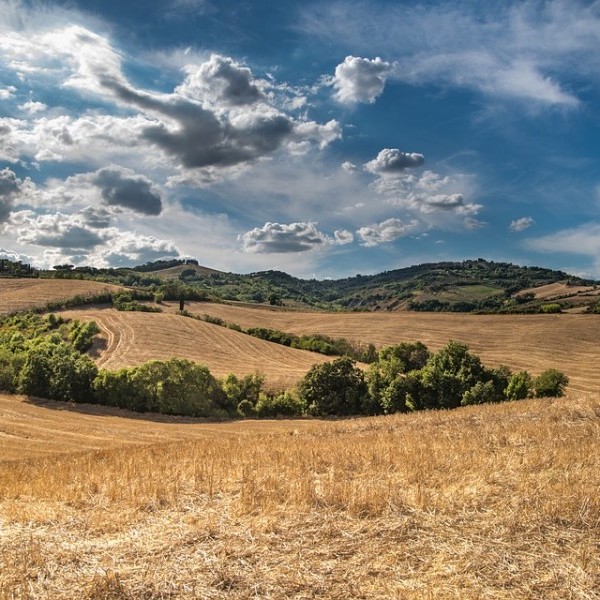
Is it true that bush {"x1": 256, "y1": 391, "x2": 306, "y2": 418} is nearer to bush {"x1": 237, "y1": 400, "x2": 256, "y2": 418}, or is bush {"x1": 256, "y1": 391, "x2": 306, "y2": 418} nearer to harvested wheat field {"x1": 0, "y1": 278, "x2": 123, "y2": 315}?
bush {"x1": 237, "y1": 400, "x2": 256, "y2": 418}

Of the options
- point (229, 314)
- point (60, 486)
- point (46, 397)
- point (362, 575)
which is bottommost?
point (46, 397)

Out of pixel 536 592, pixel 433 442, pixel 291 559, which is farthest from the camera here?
pixel 433 442

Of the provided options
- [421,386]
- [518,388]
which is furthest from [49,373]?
[518,388]

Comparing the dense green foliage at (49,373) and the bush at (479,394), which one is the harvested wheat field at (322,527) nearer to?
the bush at (479,394)

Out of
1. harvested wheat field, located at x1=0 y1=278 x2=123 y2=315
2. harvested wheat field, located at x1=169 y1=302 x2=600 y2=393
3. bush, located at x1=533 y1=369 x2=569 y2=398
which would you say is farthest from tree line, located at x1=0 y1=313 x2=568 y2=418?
harvested wheat field, located at x1=0 y1=278 x2=123 y2=315

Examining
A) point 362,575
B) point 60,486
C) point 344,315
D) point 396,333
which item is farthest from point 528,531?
point 344,315

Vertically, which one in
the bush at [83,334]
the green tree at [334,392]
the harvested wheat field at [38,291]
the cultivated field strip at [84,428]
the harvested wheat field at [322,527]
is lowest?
the cultivated field strip at [84,428]

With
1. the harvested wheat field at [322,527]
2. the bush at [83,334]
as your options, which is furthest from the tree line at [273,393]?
the harvested wheat field at [322,527]

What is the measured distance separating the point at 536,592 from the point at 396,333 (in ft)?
320

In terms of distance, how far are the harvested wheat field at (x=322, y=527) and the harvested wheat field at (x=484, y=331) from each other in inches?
2577

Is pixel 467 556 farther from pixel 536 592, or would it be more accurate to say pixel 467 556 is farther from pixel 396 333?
pixel 396 333

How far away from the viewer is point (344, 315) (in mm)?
120812

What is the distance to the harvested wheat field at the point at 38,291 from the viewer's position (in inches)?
4427

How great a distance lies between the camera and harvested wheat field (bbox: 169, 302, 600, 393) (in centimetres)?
7950
